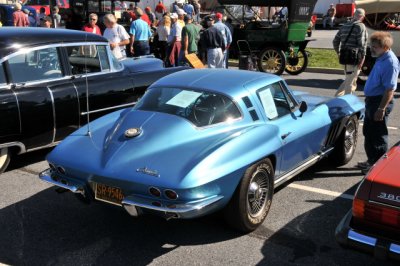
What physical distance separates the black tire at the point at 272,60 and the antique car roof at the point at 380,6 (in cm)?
236

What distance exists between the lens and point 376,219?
2.99m

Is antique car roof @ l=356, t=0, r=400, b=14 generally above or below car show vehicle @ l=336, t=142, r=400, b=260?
above

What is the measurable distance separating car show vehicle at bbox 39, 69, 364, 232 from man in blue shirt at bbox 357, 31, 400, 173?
58 cm

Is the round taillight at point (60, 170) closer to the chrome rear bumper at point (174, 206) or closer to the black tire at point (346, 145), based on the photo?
the chrome rear bumper at point (174, 206)

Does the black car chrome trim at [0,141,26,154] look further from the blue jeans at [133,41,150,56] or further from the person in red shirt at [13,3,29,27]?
the person in red shirt at [13,3,29,27]

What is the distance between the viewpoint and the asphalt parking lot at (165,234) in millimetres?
3564

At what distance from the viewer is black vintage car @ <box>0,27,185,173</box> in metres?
5.23

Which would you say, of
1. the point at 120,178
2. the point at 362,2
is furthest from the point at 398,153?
the point at 362,2

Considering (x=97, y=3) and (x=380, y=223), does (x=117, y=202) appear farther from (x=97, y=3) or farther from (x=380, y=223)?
(x=97, y=3)

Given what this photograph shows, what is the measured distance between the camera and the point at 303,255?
3.60 metres

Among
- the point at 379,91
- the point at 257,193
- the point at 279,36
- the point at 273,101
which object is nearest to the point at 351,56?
the point at 379,91

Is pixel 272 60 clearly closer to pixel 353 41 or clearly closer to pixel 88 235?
pixel 353 41

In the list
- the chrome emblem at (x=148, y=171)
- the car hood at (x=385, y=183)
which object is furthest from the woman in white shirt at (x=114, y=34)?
the car hood at (x=385, y=183)

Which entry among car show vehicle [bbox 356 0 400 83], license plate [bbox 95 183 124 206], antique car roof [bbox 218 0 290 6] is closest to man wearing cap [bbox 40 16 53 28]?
antique car roof [bbox 218 0 290 6]
